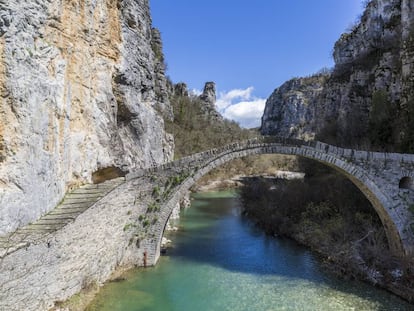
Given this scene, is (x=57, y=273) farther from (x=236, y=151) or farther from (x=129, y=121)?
(x=129, y=121)

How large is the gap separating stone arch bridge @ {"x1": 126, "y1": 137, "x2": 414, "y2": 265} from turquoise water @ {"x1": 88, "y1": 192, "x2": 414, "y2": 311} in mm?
1166

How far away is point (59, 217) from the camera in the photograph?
7371mm

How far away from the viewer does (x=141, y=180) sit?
1003 cm

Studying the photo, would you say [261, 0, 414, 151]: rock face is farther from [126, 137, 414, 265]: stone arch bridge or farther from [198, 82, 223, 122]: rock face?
[198, 82, 223, 122]: rock face

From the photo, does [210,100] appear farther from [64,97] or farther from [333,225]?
[64,97]

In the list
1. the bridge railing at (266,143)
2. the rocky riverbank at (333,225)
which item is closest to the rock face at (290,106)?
the rocky riverbank at (333,225)

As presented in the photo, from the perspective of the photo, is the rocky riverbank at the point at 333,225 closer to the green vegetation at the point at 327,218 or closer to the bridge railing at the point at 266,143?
the green vegetation at the point at 327,218

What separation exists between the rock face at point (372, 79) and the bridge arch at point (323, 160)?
3.89 meters

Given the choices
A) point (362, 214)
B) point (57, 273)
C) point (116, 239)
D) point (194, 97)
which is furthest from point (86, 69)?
point (194, 97)

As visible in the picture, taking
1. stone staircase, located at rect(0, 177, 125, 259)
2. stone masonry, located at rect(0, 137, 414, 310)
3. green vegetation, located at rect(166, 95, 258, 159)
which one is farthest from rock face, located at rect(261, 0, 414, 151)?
green vegetation, located at rect(166, 95, 258, 159)

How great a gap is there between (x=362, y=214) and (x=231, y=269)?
234 inches

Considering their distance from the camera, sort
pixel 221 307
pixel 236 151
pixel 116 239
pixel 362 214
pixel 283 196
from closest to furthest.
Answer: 1. pixel 221 307
2. pixel 116 239
3. pixel 236 151
4. pixel 362 214
5. pixel 283 196

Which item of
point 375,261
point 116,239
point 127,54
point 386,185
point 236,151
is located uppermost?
point 127,54

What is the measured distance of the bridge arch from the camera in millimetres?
10211
